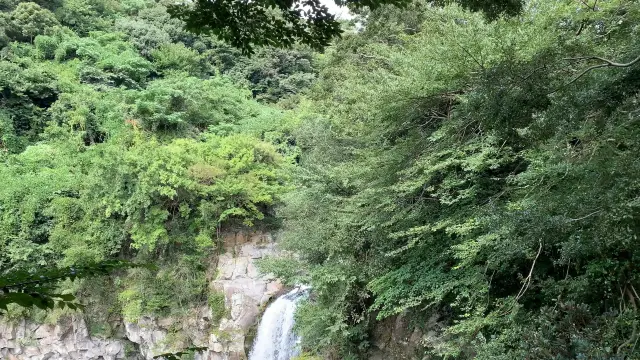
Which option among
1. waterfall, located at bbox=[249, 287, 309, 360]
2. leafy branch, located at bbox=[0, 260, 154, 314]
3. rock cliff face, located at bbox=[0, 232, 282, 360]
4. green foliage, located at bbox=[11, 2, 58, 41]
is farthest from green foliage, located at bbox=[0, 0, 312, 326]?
leafy branch, located at bbox=[0, 260, 154, 314]

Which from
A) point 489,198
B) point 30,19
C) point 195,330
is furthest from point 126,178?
point 30,19

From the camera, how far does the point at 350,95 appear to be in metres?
8.72

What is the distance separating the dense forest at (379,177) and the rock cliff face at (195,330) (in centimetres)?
43

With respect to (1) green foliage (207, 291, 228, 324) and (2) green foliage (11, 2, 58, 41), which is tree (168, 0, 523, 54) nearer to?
(1) green foliage (207, 291, 228, 324)


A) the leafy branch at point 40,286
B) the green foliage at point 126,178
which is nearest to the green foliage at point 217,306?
the green foliage at point 126,178

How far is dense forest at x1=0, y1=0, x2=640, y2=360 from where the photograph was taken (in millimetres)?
3664

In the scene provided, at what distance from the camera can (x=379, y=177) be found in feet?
23.2

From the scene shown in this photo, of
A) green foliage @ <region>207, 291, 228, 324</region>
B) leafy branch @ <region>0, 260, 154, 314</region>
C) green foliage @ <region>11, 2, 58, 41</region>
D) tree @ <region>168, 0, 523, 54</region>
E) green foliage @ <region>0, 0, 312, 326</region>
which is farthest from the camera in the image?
green foliage @ <region>11, 2, 58, 41</region>

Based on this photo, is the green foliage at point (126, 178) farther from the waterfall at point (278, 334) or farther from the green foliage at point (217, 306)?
the waterfall at point (278, 334)

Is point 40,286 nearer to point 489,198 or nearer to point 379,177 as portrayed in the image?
point 489,198

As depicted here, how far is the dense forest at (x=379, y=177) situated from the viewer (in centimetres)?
366

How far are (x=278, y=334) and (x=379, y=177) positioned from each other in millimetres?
5142

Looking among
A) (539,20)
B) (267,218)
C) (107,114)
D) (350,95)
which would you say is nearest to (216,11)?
(539,20)

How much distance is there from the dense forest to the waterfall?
0.96 metres
